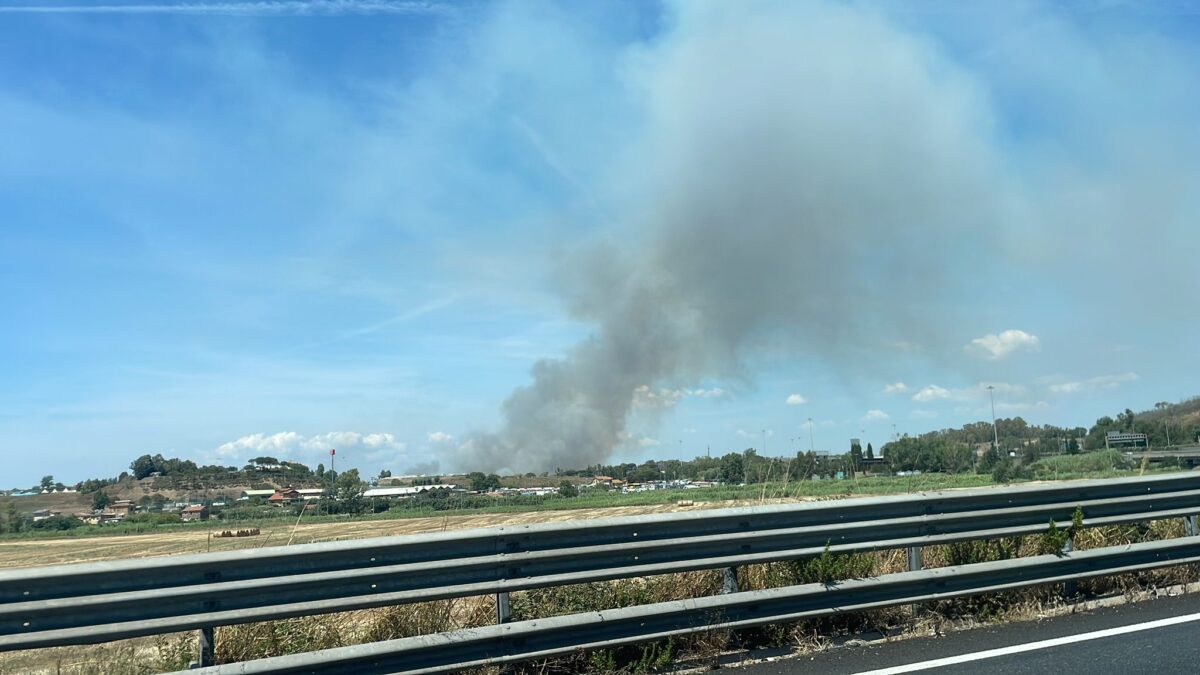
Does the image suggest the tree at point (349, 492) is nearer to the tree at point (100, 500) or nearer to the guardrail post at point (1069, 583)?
the tree at point (100, 500)

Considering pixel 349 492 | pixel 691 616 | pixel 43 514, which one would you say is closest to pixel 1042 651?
pixel 691 616

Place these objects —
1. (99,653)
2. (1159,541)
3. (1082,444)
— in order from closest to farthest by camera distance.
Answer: (99,653)
(1159,541)
(1082,444)

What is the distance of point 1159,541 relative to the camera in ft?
25.7

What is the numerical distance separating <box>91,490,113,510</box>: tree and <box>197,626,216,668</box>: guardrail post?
78.3 ft

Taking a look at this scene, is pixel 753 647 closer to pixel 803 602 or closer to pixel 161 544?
pixel 803 602

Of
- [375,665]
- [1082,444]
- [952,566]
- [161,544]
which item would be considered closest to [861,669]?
[952,566]

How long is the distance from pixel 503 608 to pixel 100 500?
85.2 ft

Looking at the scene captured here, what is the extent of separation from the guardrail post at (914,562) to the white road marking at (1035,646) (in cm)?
78

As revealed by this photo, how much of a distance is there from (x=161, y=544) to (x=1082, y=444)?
119 ft

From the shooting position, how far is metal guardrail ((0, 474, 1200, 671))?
14.9 ft

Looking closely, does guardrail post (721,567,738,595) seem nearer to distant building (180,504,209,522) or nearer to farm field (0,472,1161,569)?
farm field (0,472,1161,569)

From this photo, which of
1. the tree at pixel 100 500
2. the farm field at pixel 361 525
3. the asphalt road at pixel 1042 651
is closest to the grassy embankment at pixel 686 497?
the farm field at pixel 361 525

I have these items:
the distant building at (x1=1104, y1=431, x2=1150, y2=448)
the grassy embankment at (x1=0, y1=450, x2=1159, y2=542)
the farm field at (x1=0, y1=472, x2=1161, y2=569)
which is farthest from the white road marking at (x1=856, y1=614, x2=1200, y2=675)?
the distant building at (x1=1104, y1=431, x2=1150, y2=448)

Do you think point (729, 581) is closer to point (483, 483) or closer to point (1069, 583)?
point (1069, 583)
